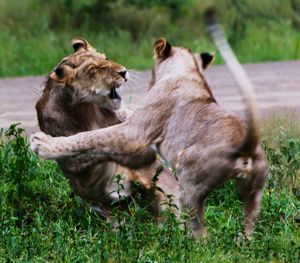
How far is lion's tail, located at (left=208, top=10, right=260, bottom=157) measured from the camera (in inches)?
213

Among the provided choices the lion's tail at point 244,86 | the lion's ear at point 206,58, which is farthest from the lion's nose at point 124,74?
the lion's tail at point 244,86

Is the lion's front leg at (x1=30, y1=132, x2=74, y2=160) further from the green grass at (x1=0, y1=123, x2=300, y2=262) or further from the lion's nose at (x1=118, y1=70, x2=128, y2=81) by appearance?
the lion's nose at (x1=118, y1=70, x2=128, y2=81)

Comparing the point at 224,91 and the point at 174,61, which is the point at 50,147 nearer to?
the point at 174,61

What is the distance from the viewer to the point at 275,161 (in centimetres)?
731

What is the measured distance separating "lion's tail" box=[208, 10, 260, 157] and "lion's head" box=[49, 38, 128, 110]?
88 cm

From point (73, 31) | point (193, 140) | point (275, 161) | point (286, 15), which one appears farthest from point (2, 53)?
point (193, 140)

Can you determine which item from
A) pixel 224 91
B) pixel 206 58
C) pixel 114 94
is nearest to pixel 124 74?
pixel 114 94

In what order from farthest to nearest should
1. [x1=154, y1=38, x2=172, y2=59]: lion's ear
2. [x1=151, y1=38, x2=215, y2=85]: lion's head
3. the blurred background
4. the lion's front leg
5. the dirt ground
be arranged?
the blurred background, the dirt ground, [x1=154, y1=38, x2=172, y2=59]: lion's ear, [x1=151, y1=38, x2=215, y2=85]: lion's head, the lion's front leg

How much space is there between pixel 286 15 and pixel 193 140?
1070cm

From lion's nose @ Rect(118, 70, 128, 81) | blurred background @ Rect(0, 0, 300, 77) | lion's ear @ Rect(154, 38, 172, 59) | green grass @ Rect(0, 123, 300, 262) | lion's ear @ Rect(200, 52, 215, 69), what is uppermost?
lion's ear @ Rect(154, 38, 172, 59)

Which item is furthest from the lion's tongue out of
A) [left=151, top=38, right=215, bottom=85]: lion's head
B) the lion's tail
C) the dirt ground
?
the dirt ground

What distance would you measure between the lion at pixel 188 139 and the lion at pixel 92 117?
27 cm

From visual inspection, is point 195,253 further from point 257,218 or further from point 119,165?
point 119,165

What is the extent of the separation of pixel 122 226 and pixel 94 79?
81 cm
